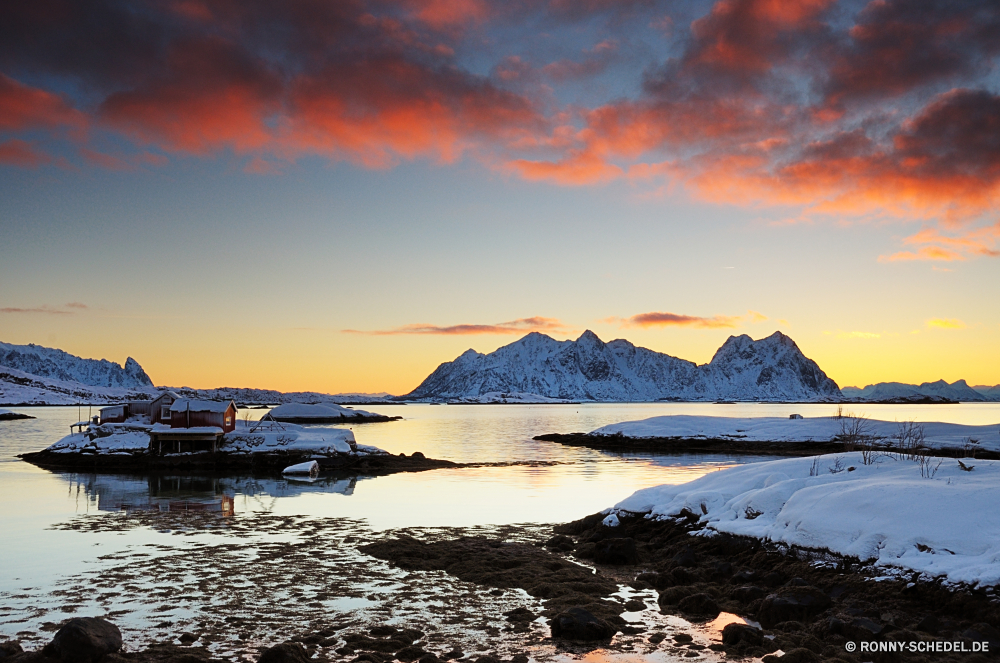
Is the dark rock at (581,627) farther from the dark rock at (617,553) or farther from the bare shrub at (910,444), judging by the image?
the bare shrub at (910,444)

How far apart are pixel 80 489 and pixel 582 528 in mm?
31728

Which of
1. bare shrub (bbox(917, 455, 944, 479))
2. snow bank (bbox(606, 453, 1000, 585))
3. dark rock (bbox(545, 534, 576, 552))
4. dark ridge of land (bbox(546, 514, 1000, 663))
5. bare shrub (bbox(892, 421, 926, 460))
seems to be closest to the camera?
dark ridge of land (bbox(546, 514, 1000, 663))

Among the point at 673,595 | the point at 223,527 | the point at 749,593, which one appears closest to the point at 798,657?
the point at 749,593

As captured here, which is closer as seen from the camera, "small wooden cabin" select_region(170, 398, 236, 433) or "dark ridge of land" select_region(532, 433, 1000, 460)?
"small wooden cabin" select_region(170, 398, 236, 433)

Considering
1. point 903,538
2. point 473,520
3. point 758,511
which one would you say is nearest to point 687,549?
point 758,511

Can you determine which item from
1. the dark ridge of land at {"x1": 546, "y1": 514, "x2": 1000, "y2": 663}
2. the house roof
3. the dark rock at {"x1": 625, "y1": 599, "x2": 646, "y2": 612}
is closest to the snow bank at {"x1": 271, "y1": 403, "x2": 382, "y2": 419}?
the house roof

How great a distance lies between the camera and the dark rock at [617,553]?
62.8 feet

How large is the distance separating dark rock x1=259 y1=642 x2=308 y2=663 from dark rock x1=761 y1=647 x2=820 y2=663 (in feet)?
24.8

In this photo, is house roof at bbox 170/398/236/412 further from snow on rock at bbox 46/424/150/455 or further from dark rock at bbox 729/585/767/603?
dark rock at bbox 729/585/767/603

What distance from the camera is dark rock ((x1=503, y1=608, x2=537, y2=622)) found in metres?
13.7

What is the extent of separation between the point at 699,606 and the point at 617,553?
17.0ft

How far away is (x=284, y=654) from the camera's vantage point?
→ 10.8 m

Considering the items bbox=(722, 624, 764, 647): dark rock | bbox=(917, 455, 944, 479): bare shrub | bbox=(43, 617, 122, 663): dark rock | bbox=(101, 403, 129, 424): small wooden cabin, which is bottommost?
bbox=(722, 624, 764, 647): dark rock

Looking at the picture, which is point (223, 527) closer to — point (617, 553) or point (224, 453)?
point (617, 553)
